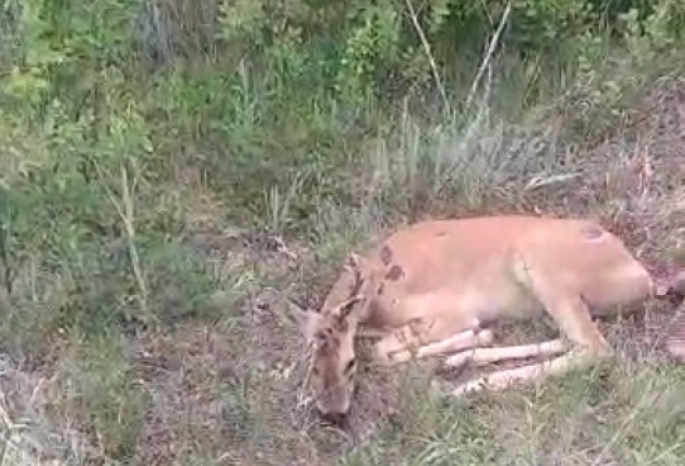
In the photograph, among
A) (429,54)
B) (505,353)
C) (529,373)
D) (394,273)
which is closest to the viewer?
(529,373)

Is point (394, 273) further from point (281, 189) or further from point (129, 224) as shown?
point (129, 224)

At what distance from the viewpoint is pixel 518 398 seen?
5559 millimetres

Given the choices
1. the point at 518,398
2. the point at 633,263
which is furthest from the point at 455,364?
the point at 633,263

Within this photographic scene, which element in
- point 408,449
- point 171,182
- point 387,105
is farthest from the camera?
point 387,105

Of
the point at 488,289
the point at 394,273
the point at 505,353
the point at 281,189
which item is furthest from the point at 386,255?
the point at 281,189

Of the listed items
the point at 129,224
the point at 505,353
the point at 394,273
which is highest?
the point at 129,224

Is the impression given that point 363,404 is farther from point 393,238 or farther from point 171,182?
point 171,182

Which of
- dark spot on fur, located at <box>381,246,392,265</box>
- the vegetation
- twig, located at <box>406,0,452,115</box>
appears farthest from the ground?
twig, located at <box>406,0,452,115</box>

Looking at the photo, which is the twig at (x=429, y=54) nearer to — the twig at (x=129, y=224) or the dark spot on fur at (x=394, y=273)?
the dark spot on fur at (x=394, y=273)

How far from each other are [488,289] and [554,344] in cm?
32

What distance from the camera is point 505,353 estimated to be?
5844 millimetres

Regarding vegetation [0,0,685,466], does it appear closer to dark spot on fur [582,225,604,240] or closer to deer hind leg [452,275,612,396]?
deer hind leg [452,275,612,396]

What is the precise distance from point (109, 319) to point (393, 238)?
0.96 meters

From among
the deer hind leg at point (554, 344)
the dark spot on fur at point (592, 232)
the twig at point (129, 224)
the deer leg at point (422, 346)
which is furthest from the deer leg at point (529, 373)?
the twig at point (129, 224)
